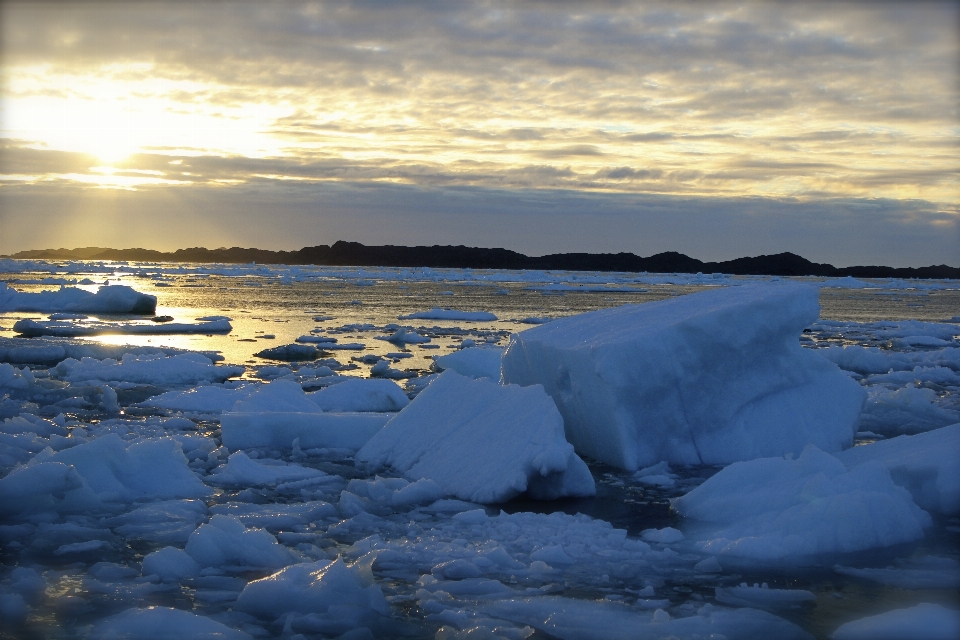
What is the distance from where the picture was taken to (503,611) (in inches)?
152

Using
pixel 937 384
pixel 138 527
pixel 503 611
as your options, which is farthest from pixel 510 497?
pixel 937 384

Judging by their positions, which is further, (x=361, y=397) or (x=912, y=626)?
(x=361, y=397)

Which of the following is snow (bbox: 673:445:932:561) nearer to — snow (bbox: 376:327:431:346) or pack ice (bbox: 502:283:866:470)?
pack ice (bbox: 502:283:866:470)

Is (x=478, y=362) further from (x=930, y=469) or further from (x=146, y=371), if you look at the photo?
(x=930, y=469)

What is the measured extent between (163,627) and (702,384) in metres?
4.66

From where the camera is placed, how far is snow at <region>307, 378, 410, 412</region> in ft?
28.4

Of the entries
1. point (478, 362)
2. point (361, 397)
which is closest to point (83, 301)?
point (478, 362)

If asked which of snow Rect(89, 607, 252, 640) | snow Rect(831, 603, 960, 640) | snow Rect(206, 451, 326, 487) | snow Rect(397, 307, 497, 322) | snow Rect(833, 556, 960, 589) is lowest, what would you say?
snow Rect(206, 451, 326, 487)

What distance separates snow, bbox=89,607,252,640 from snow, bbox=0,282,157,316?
20296 mm

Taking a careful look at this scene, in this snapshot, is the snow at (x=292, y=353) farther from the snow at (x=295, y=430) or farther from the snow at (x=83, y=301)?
the snow at (x=83, y=301)

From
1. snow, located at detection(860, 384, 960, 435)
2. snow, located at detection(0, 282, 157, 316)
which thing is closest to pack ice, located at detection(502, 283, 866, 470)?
snow, located at detection(860, 384, 960, 435)

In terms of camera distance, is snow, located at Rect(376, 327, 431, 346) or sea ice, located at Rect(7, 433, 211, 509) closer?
sea ice, located at Rect(7, 433, 211, 509)

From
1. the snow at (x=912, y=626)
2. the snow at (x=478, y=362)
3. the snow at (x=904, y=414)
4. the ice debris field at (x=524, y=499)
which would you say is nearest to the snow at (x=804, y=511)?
the ice debris field at (x=524, y=499)

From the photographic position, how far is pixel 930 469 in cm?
549
